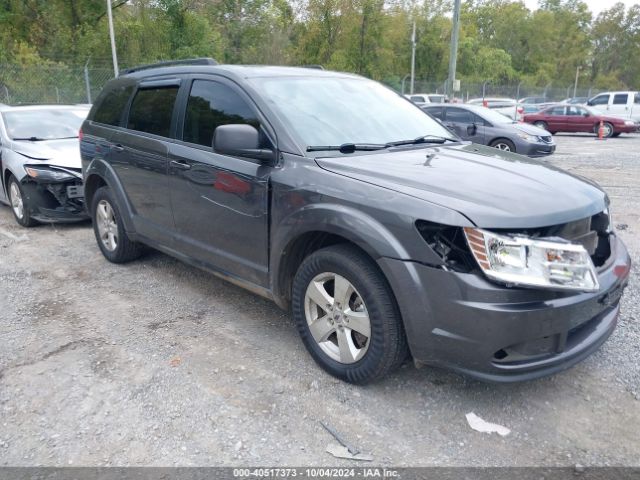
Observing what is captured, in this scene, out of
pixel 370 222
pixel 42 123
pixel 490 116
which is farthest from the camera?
pixel 490 116

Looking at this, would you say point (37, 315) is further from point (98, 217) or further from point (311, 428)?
point (311, 428)

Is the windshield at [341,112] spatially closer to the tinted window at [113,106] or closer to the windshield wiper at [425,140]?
the windshield wiper at [425,140]

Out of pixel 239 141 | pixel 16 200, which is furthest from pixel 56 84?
pixel 239 141

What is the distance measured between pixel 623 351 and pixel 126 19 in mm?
31871

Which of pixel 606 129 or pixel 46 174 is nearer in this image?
pixel 46 174

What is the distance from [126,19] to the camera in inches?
1184

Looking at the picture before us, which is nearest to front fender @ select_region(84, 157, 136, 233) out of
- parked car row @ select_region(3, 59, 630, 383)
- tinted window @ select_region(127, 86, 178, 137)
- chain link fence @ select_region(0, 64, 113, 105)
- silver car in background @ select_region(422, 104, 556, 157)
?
parked car row @ select_region(3, 59, 630, 383)

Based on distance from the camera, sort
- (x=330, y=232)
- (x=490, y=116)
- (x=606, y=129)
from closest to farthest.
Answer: (x=330, y=232) → (x=490, y=116) → (x=606, y=129)

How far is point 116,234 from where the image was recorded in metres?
5.27

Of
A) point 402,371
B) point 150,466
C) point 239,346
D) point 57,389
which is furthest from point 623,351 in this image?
point 57,389

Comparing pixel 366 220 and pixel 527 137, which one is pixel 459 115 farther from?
pixel 366 220

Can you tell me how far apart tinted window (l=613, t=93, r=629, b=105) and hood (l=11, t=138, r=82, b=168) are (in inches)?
1013

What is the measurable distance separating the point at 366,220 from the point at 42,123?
6.50 metres

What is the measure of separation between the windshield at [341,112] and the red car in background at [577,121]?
2046 cm
